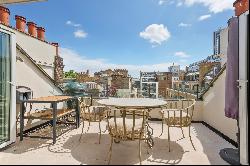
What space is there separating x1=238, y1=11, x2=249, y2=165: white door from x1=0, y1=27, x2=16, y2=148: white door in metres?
3.79

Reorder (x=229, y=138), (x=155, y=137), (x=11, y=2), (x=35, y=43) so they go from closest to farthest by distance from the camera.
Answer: (x=229, y=138), (x=155, y=137), (x=11, y=2), (x=35, y=43)

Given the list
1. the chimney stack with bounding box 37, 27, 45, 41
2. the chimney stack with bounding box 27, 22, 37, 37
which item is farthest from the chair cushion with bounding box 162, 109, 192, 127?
the chimney stack with bounding box 37, 27, 45, 41

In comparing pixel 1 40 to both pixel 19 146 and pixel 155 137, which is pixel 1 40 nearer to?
pixel 19 146

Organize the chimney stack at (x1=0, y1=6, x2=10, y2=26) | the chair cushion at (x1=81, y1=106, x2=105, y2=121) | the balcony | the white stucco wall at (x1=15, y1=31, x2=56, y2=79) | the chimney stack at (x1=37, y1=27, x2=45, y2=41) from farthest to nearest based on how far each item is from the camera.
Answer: the chimney stack at (x1=37, y1=27, x2=45, y2=41), the white stucco wall at (x1=15, y1=31, x2=56, y2=79), the chimney stack at (x1=0, y1=6, x2=10, y2=26), the chair cushion at (x1=81, y1=106, x2=105, y2=121), the balcony

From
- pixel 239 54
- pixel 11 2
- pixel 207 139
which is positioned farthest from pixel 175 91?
pixel 11 2

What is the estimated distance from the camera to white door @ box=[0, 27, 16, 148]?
384 centimetres

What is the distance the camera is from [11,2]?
6375 mm

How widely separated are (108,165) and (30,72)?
132 inches

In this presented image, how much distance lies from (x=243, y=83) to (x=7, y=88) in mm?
3895

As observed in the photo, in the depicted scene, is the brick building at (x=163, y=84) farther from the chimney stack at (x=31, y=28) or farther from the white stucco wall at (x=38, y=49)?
the chimney stack at (x=31, y=28)

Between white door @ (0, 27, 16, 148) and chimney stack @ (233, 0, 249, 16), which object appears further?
white door @ (0, 27, 16, 148)

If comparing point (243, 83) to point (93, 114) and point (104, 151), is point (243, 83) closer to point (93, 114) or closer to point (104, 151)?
point (104, 151)

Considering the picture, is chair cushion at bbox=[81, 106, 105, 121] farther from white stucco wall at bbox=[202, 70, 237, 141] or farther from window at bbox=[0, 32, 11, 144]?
white stucco wall at bbox=[202, 70, 237, 141]

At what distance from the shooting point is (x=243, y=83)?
290 centimetres
